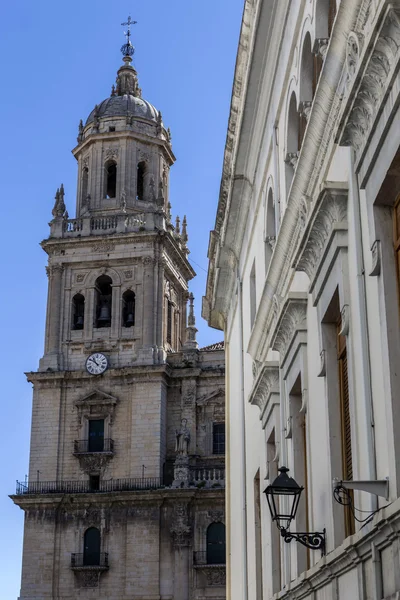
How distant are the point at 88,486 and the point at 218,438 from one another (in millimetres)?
6669

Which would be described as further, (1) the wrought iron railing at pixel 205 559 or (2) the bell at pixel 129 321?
(2) the bell at pixel 129 321

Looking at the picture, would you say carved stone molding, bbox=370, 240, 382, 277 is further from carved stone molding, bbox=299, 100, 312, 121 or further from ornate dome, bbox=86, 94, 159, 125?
ornate dome, bbox=86, 94, 159, 125

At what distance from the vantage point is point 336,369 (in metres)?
9.43

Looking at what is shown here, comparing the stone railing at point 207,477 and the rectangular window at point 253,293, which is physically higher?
the stone railing at point 207,477

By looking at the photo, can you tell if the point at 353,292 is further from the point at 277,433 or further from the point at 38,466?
the point at 38,466

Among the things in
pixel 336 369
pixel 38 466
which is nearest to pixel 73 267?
pixel 38 466

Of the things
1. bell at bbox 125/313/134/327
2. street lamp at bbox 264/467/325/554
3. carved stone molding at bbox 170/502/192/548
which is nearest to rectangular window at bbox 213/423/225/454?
carved stone molding at bbox 170/502/192/548

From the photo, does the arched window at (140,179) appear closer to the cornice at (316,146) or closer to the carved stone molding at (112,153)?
the carved stone molding at (112,153)

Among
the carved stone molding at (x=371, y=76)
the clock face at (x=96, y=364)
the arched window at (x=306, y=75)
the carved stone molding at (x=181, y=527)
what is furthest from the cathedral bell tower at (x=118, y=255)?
the carved stone molding at (x=371, y=76)

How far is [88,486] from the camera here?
164ft

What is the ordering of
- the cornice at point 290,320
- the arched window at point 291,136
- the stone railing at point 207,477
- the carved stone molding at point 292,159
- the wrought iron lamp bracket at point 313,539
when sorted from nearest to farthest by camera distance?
1. the wrought iron lamp bracket at point 313,539
2. the cornice at point 290,320
3. the carved stone molding at point 292,159
4. the arched window at point 291,136
5. the stone railing at point 207,477

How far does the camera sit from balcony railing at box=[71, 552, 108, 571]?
48.0 meters

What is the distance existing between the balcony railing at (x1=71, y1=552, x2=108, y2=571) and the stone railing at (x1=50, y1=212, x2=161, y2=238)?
16006 mm

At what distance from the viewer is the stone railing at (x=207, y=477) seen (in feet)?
161
